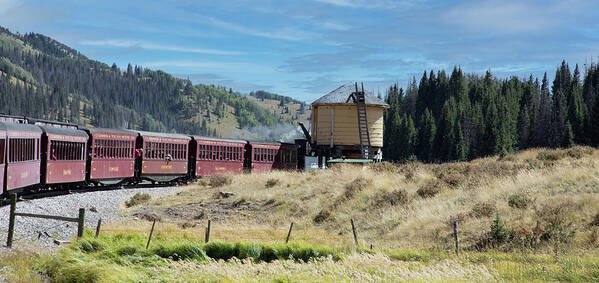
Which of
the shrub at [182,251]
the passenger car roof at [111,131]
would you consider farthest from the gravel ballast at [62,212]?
the shrub at [182,251]

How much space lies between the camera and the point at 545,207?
1991 centimetres

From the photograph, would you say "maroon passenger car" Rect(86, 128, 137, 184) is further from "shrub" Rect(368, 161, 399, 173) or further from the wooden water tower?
the wooden water tower

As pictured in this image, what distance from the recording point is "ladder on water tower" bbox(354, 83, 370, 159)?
4391 cm

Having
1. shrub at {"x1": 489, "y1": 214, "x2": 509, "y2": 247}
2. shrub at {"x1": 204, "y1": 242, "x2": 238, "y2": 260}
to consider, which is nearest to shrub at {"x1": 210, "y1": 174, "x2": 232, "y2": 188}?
shrub at {"x1": 204, "y1": 242, "x2": 238, "y2": 260}

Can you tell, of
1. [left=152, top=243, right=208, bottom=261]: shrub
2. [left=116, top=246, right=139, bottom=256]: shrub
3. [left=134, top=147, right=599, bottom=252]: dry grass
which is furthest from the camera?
[left=134, top=147, right=599, bottom=252]: dry grass

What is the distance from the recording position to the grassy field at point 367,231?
13422 mm

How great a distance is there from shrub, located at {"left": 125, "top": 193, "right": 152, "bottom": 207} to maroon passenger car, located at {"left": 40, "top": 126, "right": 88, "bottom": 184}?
8.49 feet

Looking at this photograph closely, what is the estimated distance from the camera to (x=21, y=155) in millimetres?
22828

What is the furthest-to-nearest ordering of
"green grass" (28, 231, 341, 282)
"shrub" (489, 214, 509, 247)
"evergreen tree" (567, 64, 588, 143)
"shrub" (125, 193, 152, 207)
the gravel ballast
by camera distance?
"evergreen tree" (567, 64, 588, 143) < "shrub" (125, 193, 152, 207) < the gravel ballast < "shrub" (489, 214, 509, 247) < "green grass" (28, 231, 341, 282)

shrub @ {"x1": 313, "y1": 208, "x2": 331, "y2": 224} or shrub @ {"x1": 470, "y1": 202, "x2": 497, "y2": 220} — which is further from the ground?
shrub @ {"x1": 470, "y1": 202, "x2": 497, "y2": 220}

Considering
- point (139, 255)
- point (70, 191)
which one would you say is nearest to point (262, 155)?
point (70, 191)

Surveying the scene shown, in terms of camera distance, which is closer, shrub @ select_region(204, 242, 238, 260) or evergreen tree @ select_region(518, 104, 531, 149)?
shrub @ select_region(204, 242, 238, 260)

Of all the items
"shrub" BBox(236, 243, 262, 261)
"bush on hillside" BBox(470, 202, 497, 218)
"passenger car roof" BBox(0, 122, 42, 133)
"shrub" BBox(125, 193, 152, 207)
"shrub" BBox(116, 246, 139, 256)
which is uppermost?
"passenger car roof" BBox(0, 122, 42, 133)

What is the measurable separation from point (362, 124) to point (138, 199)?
61.3ft
